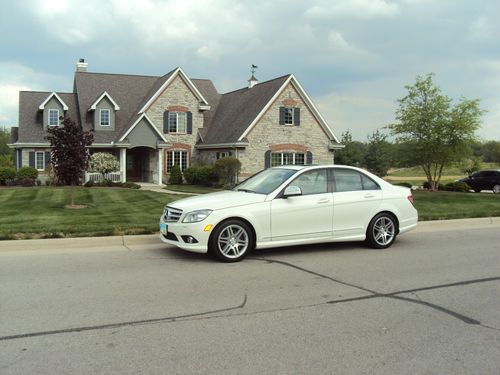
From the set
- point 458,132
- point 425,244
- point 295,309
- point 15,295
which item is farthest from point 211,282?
point 458,132

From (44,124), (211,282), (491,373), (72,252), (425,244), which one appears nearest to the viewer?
(491,373)

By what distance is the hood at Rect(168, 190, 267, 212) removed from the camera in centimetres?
789

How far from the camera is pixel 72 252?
8633mm

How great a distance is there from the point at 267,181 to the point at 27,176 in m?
22.3

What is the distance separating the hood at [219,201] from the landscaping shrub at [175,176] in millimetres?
23078

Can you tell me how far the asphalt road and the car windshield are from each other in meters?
1.18

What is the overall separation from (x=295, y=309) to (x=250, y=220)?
269 centimetres

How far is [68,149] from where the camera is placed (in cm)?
1548

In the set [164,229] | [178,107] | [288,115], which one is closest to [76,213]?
[164,229]

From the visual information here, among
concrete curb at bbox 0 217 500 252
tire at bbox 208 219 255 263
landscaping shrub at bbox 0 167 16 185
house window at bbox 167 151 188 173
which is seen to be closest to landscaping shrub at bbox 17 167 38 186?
landscaping shrub at bbox 0 167 16 185

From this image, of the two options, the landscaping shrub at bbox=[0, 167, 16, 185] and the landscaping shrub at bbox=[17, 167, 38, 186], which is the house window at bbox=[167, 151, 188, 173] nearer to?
the landscaping shrub at bbox=[17, 167, 38, 186]

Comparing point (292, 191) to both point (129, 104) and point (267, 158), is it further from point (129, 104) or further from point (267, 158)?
point (129, 104)

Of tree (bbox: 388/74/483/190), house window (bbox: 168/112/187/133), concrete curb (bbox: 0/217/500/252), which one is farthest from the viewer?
house window (bbox: 168/112/187/133)

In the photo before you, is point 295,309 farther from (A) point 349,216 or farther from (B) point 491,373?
(A) point 349,216
